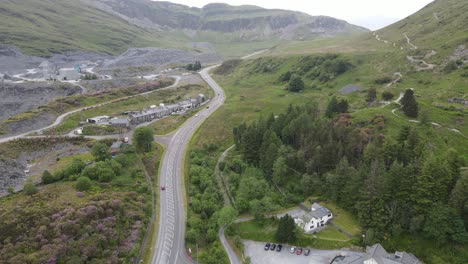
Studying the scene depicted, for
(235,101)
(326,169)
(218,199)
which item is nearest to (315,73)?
(235,101)

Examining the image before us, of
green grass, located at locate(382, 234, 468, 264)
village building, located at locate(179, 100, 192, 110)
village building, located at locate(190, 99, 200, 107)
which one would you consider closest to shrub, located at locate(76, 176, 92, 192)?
green grass, located at locate(382, 234, 468, 264)

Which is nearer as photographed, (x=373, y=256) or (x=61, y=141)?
(x=373, y=256)

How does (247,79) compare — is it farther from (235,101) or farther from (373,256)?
(373,256)

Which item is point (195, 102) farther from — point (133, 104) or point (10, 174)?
point (10, 174)

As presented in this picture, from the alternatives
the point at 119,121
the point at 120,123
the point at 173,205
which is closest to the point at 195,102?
the point at 119,121

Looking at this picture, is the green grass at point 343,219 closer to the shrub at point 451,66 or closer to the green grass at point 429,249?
the green grass at point 429,249

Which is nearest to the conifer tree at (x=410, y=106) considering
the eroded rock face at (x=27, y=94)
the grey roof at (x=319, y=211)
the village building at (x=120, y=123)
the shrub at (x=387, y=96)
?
the shrub at (x=387, y=96)
